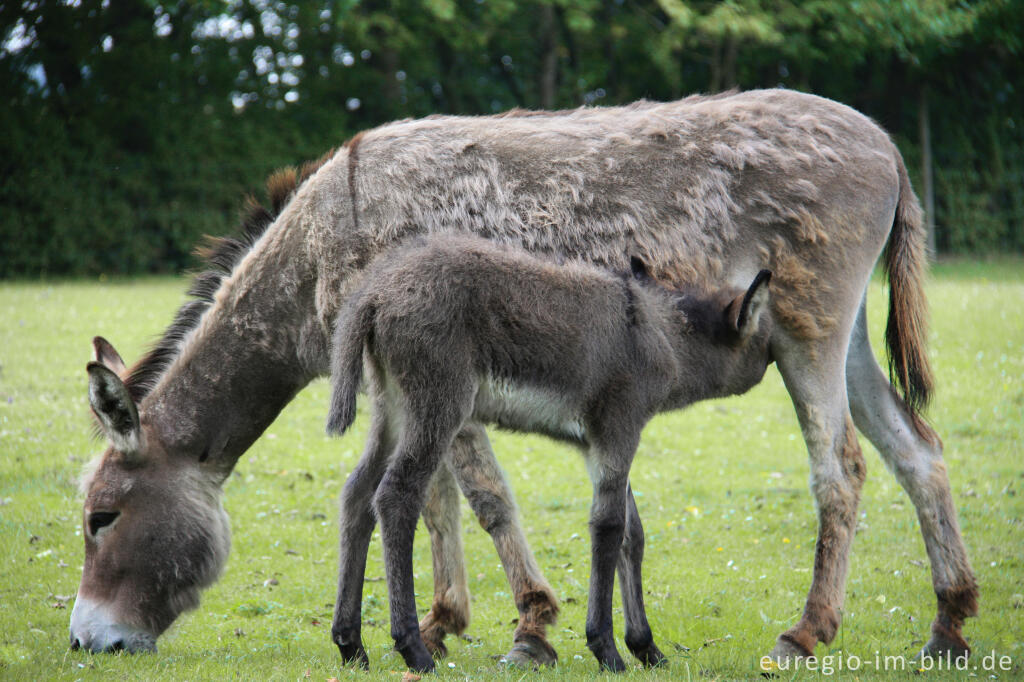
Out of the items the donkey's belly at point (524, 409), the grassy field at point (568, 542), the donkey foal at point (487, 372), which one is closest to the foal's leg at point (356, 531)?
the donkey foal at point (487, 372)

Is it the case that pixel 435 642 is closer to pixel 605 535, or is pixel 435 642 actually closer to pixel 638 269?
pixel 605 535

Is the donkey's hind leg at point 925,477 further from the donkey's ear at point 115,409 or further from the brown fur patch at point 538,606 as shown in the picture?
the donkey's ear at point 115,409

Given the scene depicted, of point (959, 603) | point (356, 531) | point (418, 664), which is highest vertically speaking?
point (356, 531)

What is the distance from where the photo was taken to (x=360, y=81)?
23047 millimetres

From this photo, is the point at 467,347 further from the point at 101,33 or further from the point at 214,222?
the point at 101,33

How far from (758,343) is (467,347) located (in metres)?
1.57

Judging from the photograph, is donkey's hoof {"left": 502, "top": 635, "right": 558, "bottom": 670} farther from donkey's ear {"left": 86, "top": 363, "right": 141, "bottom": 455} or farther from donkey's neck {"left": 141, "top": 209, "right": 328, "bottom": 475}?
donkey's ear {"left": 86, "top": 363, "right": 141, "bottom": 455}

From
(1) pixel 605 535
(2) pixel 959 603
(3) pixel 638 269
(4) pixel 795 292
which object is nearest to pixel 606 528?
(1) pixel 605 535

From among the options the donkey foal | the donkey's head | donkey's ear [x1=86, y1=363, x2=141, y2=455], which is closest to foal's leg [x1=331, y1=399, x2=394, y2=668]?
the donkey foal

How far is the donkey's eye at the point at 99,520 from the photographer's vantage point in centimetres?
471

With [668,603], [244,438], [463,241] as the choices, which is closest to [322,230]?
[463,241]

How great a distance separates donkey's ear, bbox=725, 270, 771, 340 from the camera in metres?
4.45

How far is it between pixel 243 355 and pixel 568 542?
124 inches

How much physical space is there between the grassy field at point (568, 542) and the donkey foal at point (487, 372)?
554mm
